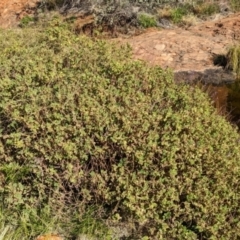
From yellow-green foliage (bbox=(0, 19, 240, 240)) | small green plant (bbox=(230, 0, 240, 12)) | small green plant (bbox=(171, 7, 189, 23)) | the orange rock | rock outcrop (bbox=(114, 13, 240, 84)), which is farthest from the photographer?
small green plant (bbox=(230, 0, 240, 12))

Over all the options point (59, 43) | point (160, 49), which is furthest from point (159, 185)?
point (160, 49)

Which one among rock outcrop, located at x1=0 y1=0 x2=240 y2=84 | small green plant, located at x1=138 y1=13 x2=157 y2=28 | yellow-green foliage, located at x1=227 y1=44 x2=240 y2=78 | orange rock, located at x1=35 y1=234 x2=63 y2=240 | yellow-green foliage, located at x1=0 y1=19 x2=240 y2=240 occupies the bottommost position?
small green plant, located at x1=138 y1=13 x2=157 y2=28

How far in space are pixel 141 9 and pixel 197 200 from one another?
8732 millimetres

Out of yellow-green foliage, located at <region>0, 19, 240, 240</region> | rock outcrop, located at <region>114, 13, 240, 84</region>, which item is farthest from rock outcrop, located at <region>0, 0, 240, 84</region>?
yellow-green foliage, located at <region>0, 19, 240, 240</region>

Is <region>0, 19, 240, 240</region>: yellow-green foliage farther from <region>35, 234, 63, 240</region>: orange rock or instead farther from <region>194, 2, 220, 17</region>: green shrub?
<region>194, 2, 220, 17</region>: green shrub

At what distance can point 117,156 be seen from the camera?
4.31m

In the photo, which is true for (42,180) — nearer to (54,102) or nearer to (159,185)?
(54,102)

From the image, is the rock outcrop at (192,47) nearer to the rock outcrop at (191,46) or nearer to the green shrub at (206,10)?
the rock outcrop at (191,46)

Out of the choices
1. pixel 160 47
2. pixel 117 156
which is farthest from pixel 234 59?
pixel 117 156

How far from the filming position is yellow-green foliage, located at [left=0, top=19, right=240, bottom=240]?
13.5ft

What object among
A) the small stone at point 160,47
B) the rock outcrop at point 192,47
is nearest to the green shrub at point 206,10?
the rock outcrop at point 192,47

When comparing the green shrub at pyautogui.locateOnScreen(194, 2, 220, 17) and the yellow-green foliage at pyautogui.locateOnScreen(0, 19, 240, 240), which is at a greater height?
the yellow-green foliage at pyautogui.locateOnScreen(0, 19, 240, 240)

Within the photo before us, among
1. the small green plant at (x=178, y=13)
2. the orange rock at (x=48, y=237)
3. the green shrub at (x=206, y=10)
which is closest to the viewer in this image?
the orange rock at (x=48, y=237)

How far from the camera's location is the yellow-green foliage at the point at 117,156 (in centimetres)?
412
